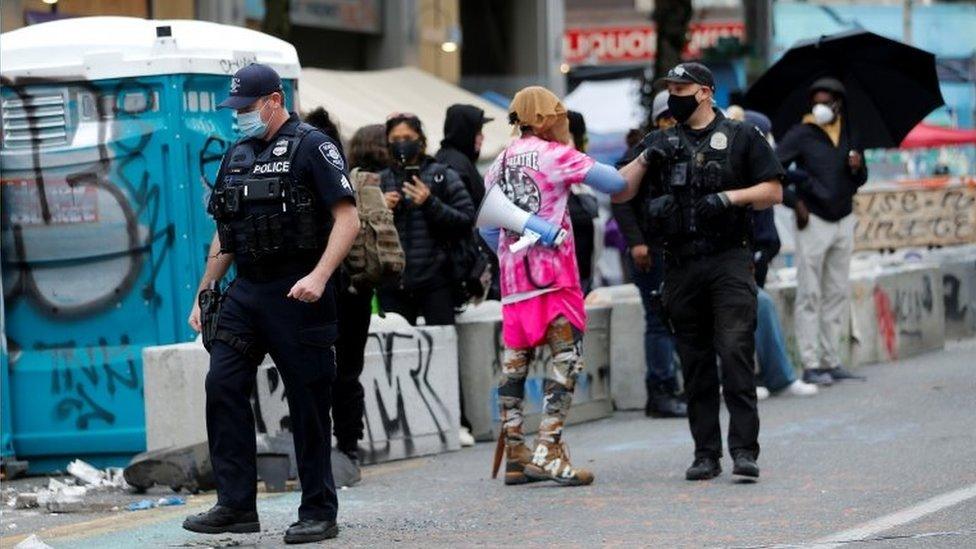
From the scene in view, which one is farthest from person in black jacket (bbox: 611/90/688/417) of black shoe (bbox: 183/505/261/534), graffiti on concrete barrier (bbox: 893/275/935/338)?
black shoe (bbox: 183/505/261/534)

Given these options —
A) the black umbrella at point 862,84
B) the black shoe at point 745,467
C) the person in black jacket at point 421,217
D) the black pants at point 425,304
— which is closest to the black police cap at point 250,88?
the black shoe at point 745,467

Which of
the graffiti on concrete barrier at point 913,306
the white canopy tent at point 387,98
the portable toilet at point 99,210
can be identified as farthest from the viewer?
the white canopy tent at point 387,98

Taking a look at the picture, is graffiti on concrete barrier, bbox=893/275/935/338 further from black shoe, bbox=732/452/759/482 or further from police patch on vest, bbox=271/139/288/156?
police patch on vest, bbox=271/139/288/156

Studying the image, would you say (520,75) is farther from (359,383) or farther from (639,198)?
(359,383)

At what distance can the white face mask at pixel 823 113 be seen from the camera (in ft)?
45.4

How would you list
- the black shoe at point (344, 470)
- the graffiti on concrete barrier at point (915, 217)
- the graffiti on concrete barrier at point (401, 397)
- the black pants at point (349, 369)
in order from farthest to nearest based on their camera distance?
the graffiti on concrete barrier at point (915, 217), the graffiti on concrete barrier at point (401, 397), the black pants at point (349, 369), the black shoe at point (344, 470)

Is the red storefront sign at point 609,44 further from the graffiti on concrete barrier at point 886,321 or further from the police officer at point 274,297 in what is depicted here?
the police officer at point 274,297

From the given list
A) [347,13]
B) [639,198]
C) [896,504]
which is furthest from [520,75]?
[896,504]

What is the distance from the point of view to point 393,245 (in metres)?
9.89

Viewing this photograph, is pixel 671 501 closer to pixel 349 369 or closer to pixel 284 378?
pixel 284 378

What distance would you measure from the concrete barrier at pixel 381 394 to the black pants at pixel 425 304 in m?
0.21

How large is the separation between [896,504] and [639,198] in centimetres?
436

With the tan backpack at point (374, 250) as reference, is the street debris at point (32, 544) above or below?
below

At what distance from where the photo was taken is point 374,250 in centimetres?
980
